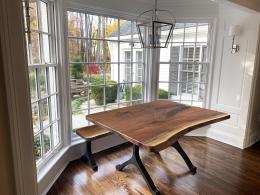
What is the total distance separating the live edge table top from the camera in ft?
5.20

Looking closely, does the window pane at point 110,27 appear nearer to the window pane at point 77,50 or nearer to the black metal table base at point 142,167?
the window pane at point 77,50

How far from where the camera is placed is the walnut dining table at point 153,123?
159 centimetres

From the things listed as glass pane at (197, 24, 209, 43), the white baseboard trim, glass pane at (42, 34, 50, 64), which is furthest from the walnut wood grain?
glass pane at (197, 24, 209, 43)

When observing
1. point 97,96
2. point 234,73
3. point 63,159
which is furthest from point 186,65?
point 63,159

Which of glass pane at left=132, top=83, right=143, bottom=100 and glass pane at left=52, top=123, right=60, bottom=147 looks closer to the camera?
glass pane at left=52, top=123, right=60, bottom=147

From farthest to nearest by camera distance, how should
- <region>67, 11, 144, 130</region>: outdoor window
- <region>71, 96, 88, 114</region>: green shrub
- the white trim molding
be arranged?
<region>71, 96, 88, 114</region>: green shrub
<region>67, 11, 144, 130</region>: outdoor window
the white trim molding

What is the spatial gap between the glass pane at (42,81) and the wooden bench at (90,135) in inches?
26.9

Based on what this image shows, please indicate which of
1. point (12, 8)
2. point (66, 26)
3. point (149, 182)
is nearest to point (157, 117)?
point (149, 182)

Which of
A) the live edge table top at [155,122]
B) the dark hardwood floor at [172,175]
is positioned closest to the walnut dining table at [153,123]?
the live edge table top at [155,122]

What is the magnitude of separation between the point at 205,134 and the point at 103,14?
8.31 ft

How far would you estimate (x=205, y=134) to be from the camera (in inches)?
136

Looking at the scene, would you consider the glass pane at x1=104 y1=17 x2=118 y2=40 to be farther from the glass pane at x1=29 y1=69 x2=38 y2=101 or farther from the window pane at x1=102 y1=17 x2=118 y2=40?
the glass pane at x1=29 y1=69 x2=38 y2=101

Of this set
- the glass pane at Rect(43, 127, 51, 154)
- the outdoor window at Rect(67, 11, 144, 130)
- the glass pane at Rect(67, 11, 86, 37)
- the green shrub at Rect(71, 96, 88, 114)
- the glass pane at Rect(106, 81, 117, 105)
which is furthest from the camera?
the glass pane at Rect(106, 81, 117, 105)

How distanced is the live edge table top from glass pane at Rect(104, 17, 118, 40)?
1.07 metres
